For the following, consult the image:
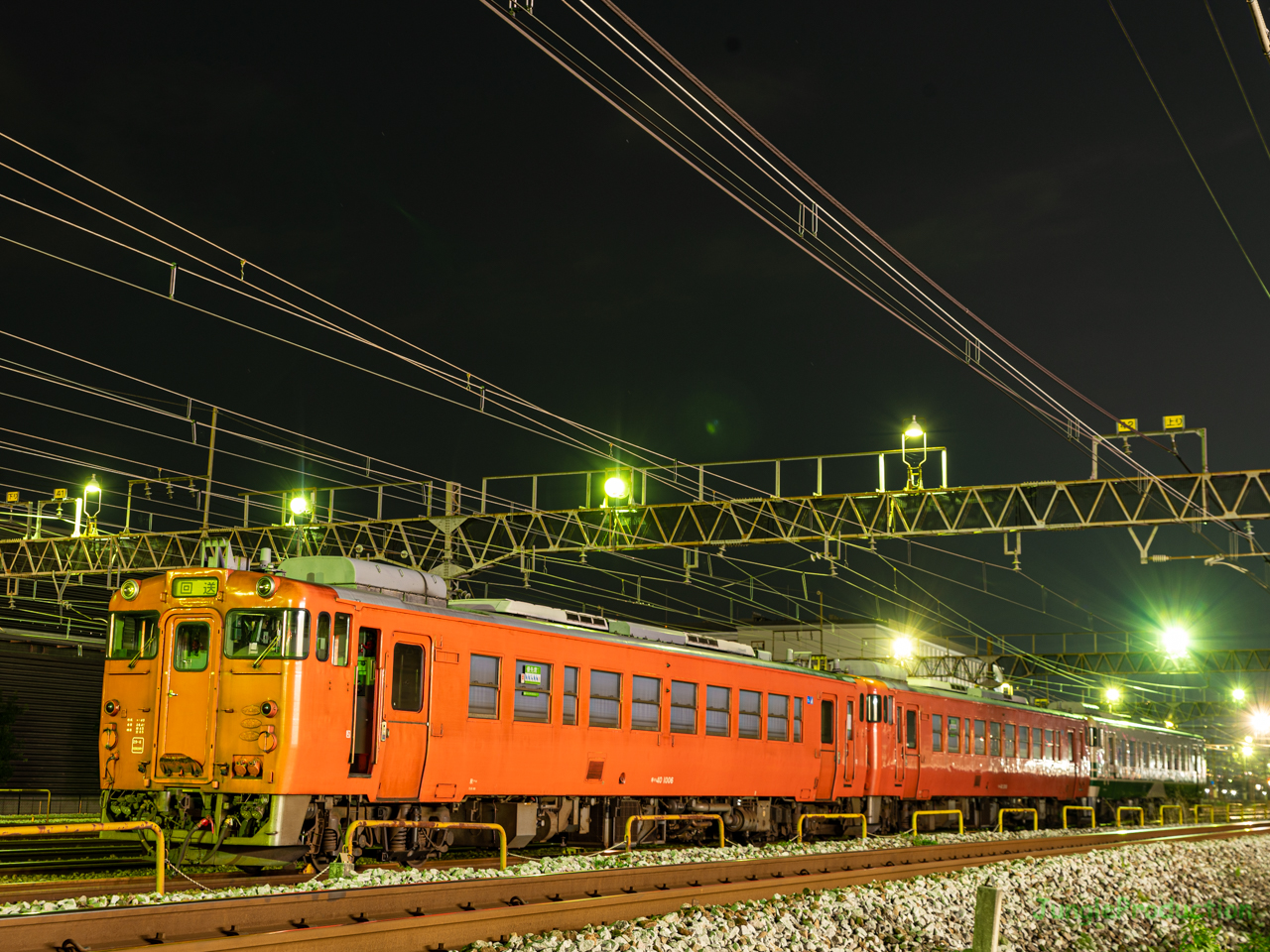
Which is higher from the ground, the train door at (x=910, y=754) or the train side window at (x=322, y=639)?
the train side window at (x=322, y=639)

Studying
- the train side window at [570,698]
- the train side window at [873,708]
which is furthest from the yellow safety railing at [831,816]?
the train side window at [570,698]

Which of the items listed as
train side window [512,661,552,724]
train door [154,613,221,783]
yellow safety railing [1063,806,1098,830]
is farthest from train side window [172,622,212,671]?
yellow safety railing [1063,806,1098,830]

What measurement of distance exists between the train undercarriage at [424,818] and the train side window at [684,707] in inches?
46.5

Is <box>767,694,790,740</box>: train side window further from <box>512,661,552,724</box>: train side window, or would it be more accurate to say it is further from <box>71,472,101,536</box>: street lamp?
<box>71,472,101,536</box>: street lamp

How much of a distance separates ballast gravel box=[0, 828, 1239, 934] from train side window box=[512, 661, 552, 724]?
72.1 inches

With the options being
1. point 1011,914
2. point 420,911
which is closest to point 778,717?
point 1011,914

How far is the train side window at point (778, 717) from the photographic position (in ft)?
70.6

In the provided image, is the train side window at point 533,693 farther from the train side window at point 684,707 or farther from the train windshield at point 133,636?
the train windshield at point 133,636

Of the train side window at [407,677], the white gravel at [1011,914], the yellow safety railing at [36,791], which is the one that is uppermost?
the train side window at [407,677]

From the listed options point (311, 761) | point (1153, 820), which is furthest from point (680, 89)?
point (1153, 820)

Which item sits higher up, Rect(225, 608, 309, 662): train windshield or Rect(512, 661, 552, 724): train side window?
Rect(225, 608, 309, 662): train windshield

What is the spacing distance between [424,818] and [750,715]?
24.5 ft

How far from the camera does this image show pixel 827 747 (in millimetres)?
23312

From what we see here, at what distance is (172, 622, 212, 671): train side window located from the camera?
14.1 m
